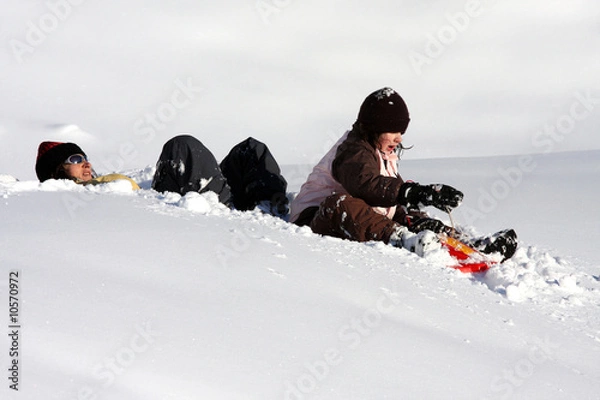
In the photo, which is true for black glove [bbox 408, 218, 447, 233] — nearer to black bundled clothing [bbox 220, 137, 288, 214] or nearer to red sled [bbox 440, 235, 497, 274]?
red sled [bbox 440, 235, 497, 274]

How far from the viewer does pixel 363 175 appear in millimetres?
3424

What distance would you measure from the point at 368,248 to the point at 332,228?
1.06 ft

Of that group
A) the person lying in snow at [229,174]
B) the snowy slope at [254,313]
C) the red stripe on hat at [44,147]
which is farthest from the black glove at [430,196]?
the red stripe on hat at [44,147]

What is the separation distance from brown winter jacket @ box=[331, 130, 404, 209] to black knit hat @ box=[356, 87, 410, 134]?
0.35ft

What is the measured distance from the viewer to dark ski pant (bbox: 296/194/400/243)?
340 centimetres

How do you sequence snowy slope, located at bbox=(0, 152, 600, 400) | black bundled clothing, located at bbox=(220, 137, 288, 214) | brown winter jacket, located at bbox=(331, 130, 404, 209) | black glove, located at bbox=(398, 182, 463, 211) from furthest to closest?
black bundled clothing, located at bbox=(220, 137, 288, 214) → brown winter jacket, located at bbox=(331, 130, 404, 209) → black glove, located at bbox=(398, 182, 463, 211) → snowy slope, located at bbox=(0, 152, 600, 400)

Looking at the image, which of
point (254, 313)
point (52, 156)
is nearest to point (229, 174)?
point (52, 156)

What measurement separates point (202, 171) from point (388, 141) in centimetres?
107

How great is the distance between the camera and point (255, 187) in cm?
425

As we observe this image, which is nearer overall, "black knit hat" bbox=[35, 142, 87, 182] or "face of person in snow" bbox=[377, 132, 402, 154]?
"face of person in snow" bbox=[377, 132, 402, 154]

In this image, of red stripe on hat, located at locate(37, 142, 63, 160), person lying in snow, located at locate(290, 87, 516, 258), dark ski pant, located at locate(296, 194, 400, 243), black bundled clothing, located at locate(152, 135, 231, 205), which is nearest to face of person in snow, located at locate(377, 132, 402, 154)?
person lying in snow, located at locate(290, 87, 516, 258)

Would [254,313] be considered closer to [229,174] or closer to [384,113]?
[384,113]

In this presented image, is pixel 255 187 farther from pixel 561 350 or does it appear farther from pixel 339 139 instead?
pixel 561 350

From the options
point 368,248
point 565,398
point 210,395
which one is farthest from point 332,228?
point 210,395
